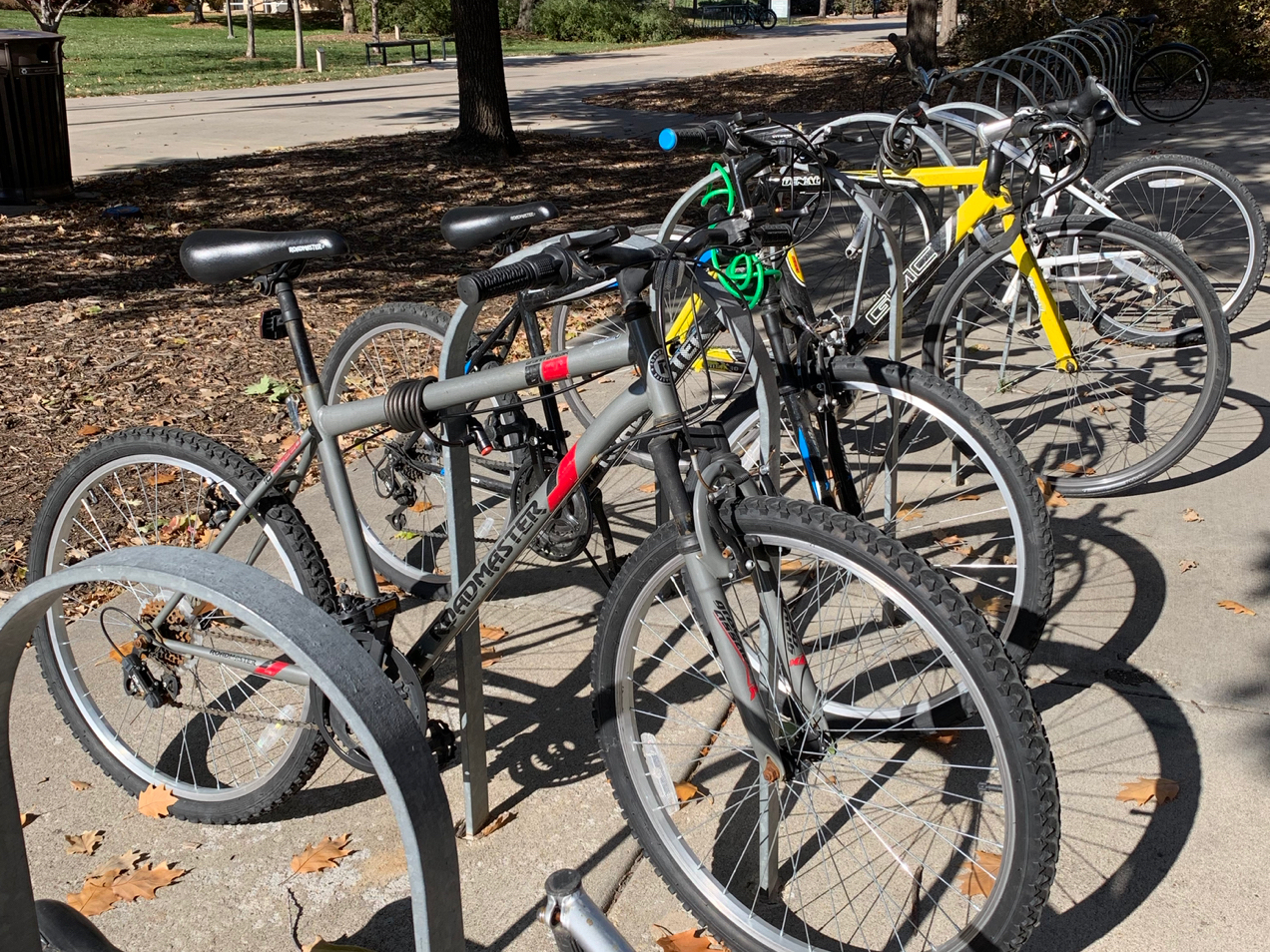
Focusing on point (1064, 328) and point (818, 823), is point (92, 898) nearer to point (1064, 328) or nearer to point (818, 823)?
point (818, 823)

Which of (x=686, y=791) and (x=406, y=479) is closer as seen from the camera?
(x=686, y=791)

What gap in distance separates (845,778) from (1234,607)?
64.1 inches

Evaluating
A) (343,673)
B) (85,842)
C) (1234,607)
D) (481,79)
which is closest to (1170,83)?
(481,79)

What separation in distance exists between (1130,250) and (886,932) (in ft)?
10.1

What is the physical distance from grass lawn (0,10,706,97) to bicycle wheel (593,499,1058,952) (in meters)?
19.5

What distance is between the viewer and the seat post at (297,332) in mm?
2861

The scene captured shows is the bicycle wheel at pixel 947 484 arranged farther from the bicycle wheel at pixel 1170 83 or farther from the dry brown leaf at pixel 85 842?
the bicycle wheel at pixel 1170 83

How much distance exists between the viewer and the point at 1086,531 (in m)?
4.34

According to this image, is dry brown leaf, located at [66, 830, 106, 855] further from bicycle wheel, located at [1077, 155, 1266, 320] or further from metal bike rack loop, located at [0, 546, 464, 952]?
bicycle wheel, located at [1077, 155, 1266, 320]

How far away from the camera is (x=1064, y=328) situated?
448 centimetres

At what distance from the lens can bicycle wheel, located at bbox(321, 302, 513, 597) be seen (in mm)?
3914

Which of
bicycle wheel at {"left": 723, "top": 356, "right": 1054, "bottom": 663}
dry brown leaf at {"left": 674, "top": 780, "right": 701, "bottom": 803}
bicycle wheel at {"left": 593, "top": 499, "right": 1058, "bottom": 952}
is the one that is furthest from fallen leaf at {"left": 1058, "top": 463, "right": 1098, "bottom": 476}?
dry brown leaf at {"left": 674, "top": 780, "right": 701, "bottom": 803}

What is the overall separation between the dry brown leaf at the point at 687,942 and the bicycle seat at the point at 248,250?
179cm

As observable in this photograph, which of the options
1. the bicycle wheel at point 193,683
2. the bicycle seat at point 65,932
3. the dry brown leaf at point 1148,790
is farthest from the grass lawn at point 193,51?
the dry brown leaf at point 1148,790
